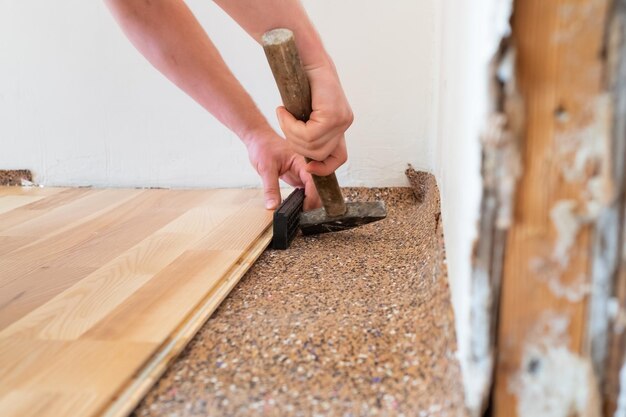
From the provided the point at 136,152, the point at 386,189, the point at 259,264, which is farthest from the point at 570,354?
the point at 136,152

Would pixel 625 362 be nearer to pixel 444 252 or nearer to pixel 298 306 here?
pixel 444 252

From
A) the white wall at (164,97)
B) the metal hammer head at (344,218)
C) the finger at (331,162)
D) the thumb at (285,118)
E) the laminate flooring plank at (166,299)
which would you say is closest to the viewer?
the laminate flooring plank at (166,299)

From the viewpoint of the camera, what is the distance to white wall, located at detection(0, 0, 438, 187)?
1867 millimetres

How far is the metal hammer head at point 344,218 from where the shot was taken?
1.36m

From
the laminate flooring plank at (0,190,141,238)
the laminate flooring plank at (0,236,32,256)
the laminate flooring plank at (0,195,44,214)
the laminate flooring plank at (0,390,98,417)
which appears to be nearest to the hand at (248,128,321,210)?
the laminate flooring plank at (0,190,141,238)

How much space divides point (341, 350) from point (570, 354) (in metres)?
0.33

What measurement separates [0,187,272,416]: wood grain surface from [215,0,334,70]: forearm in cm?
44

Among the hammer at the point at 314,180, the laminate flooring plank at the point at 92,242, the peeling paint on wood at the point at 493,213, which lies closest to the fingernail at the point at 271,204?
the hammer at the point at 314,180

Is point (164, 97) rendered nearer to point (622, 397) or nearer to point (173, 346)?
point (173, 346)

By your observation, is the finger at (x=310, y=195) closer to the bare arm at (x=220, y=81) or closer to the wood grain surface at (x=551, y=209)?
the bare arm at (x=220, y=81)

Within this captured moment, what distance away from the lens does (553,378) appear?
546mm

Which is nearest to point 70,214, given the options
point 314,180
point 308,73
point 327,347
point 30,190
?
point 30,190

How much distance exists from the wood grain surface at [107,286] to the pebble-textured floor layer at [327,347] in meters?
0.05

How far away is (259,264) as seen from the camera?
4.01 feet
